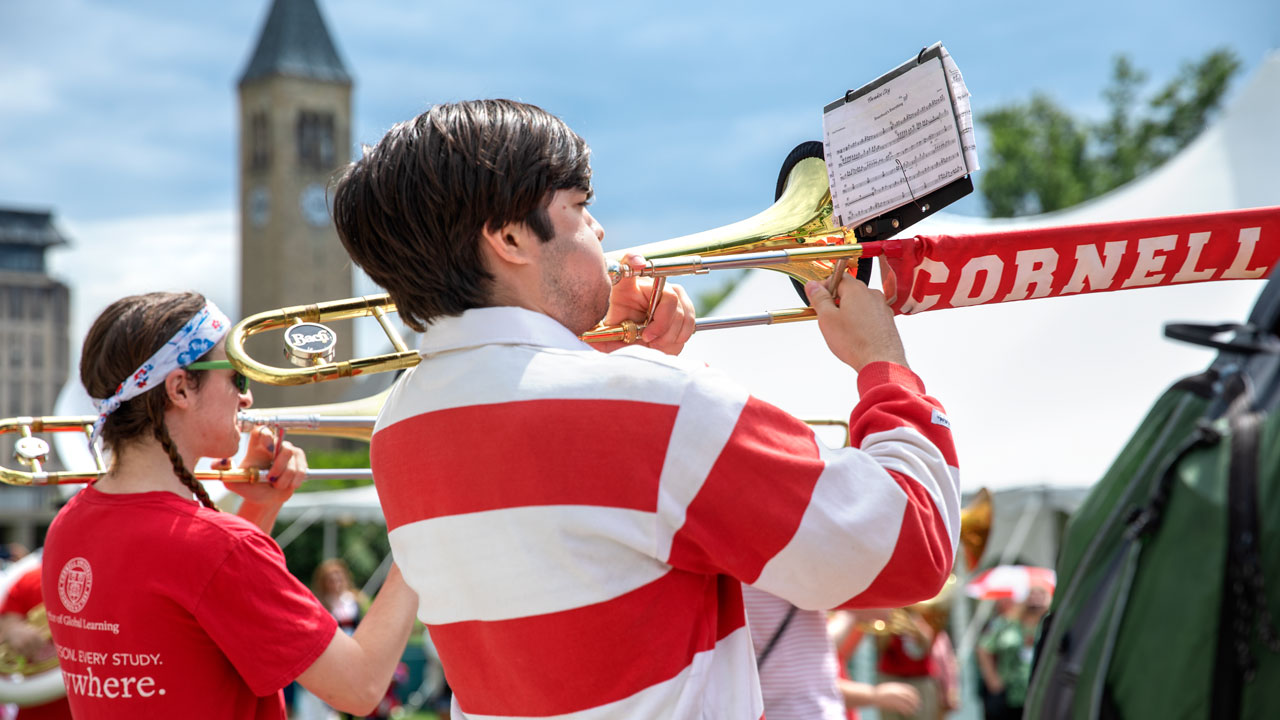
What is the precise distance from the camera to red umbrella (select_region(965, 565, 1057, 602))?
8.49 metres

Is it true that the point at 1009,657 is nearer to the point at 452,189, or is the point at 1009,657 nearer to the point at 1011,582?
the point at 1011,582

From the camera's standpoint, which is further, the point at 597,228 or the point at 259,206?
the point at 259,206

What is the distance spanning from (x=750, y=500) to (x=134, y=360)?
1.41m

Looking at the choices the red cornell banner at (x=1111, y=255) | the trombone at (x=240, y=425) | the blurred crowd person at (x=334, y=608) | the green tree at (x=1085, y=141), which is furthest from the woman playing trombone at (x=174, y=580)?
the green tree at (x=1085, y=141)

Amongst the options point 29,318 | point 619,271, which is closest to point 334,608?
point 619,271

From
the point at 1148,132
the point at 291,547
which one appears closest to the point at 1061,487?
the point at 291,547

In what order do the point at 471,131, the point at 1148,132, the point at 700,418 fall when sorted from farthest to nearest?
the point at 1148,132 → the point at 471,131 → the point at 700,418

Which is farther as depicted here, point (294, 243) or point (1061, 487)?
point (294, 243)

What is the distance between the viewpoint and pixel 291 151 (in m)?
71.5

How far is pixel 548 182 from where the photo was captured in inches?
62.7

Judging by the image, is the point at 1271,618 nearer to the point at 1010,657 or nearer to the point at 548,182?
the point at 548,182

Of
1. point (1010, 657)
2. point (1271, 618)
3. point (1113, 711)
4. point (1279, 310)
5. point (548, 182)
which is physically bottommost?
point (1010, 657)

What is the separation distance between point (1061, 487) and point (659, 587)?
6.78 metres

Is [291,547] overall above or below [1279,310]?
below
